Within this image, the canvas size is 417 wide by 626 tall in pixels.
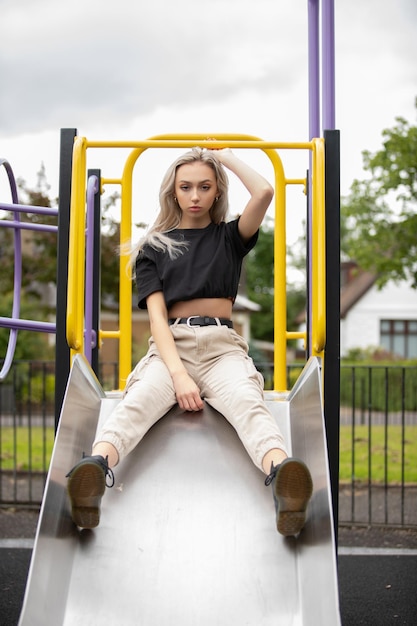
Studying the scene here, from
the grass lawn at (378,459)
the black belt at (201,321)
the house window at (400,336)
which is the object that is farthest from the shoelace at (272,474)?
the house window at (400,336)

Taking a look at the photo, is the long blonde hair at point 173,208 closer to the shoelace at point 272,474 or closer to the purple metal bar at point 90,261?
the purple metal bar at point 90,261

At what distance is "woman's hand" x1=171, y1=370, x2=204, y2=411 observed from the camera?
2590 millimetres

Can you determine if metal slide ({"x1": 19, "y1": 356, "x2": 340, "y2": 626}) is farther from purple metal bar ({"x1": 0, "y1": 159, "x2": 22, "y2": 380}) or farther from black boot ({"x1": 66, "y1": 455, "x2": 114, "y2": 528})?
purple metal bar ({"x1": 0, "y1": 159, "x2": 22, "y2": 380})

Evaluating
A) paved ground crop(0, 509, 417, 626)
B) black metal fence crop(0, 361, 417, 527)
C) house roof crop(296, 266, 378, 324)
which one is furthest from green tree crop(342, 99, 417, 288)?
house roof crop(296, 266, 378, 324)

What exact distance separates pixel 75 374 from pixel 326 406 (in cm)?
88

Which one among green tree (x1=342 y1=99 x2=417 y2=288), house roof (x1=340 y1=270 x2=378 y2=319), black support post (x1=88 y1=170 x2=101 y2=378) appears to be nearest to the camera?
black support post (x1=88 y1=170 x2=101 y2=378)

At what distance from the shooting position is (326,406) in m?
2.65

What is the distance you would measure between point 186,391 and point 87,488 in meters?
0.53

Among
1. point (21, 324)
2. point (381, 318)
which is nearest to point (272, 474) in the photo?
point (21, 324)

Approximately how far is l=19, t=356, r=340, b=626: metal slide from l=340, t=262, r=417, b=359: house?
26.2 m

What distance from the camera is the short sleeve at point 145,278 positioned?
2.81m

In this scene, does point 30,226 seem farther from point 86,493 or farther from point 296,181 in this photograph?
point 86,493

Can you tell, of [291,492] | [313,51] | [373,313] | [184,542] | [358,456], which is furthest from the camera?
[373,313]

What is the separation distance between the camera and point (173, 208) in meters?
2.95
